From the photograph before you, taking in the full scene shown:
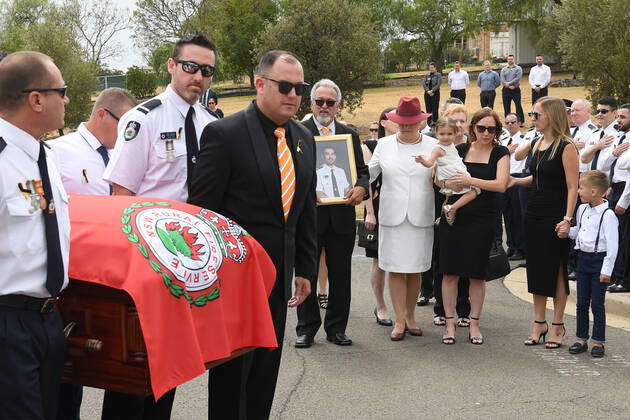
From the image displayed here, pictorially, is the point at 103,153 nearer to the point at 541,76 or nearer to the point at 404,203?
the point at 404,203

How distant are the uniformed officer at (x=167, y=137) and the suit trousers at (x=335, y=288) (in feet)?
9.76

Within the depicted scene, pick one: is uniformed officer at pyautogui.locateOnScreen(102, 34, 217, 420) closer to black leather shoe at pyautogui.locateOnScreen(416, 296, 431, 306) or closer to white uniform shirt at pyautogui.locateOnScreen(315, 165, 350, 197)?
white uniform shirt at pyautogui.locateOnScreen(315, 165, 350, 197)

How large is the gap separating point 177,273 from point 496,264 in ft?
16.7

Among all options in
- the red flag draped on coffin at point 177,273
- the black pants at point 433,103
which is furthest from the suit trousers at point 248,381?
the black pants at point 433,103

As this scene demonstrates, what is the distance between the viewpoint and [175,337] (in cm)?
377

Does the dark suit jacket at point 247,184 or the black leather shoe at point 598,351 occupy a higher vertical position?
the dark suit jacket at point 247,184

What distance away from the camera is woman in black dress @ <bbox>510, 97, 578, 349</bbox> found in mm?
7691

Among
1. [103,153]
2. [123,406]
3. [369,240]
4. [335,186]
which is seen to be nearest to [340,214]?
[335,186]

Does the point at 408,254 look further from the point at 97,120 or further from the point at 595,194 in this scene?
the point at 97,120

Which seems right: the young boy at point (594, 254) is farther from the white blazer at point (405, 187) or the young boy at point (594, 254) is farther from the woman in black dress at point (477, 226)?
the white blazer at point (405, 187)

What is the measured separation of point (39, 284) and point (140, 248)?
0.44 m

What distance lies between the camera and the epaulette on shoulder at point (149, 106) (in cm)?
501

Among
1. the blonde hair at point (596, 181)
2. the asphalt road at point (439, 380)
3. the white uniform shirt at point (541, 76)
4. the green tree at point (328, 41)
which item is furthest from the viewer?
the white uniform shirt at point (541, 76)

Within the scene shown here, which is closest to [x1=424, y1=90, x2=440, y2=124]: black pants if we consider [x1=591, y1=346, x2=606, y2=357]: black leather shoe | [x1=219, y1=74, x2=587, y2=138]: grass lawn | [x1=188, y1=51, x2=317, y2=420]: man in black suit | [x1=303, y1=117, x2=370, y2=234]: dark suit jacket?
[x1=219, y1=74, x2=587, y2=138]: grass lawn
